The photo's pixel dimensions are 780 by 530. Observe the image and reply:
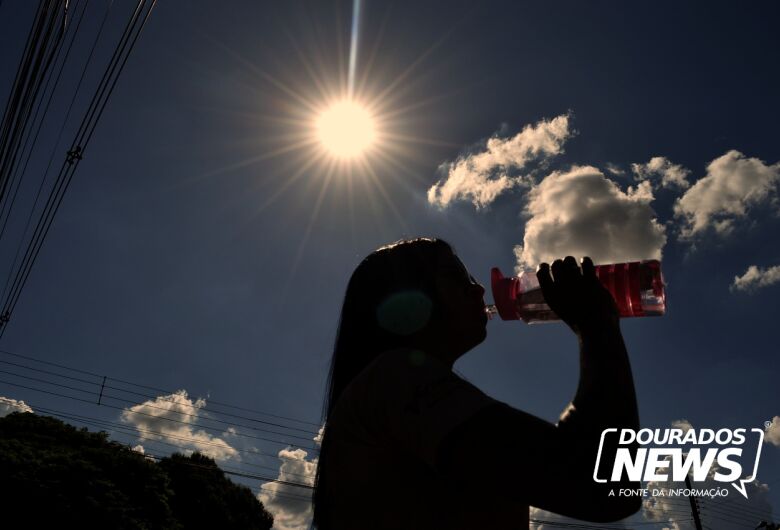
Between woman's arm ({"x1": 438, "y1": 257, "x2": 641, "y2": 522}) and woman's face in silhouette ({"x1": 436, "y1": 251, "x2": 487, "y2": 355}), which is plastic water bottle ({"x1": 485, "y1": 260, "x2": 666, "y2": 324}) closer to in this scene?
woman's face in silhouette ({"x1": 436, "y1": 251, "x2": 487, "y2": 355})

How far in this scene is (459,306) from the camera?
185 cm

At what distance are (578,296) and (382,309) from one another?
2.15 feet

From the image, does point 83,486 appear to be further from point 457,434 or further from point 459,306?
point 457,434

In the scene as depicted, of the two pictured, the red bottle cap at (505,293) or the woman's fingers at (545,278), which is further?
the red bottle cap at (505,293)

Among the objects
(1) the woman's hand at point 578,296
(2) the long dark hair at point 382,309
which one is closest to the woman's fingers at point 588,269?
(1) the woman's hand at point 578,296

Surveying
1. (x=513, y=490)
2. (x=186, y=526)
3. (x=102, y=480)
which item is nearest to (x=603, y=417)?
(x=513, y=490)

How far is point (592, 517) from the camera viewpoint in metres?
1.03

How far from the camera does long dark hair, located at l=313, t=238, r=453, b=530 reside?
178cm

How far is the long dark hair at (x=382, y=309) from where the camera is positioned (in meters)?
1.78

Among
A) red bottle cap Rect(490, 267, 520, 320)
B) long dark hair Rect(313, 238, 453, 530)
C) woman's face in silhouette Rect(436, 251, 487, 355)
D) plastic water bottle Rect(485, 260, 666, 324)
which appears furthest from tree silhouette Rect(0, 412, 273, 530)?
woman's face in silhouette Rect(436, 251, 487, 355)

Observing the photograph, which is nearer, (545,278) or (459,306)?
(545,278)

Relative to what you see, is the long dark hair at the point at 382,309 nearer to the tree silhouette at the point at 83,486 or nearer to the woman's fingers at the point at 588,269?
the woman's fingers at the point at 588,269

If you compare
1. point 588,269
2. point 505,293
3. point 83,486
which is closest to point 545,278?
point 588,269

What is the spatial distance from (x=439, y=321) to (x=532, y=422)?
0.72 m
